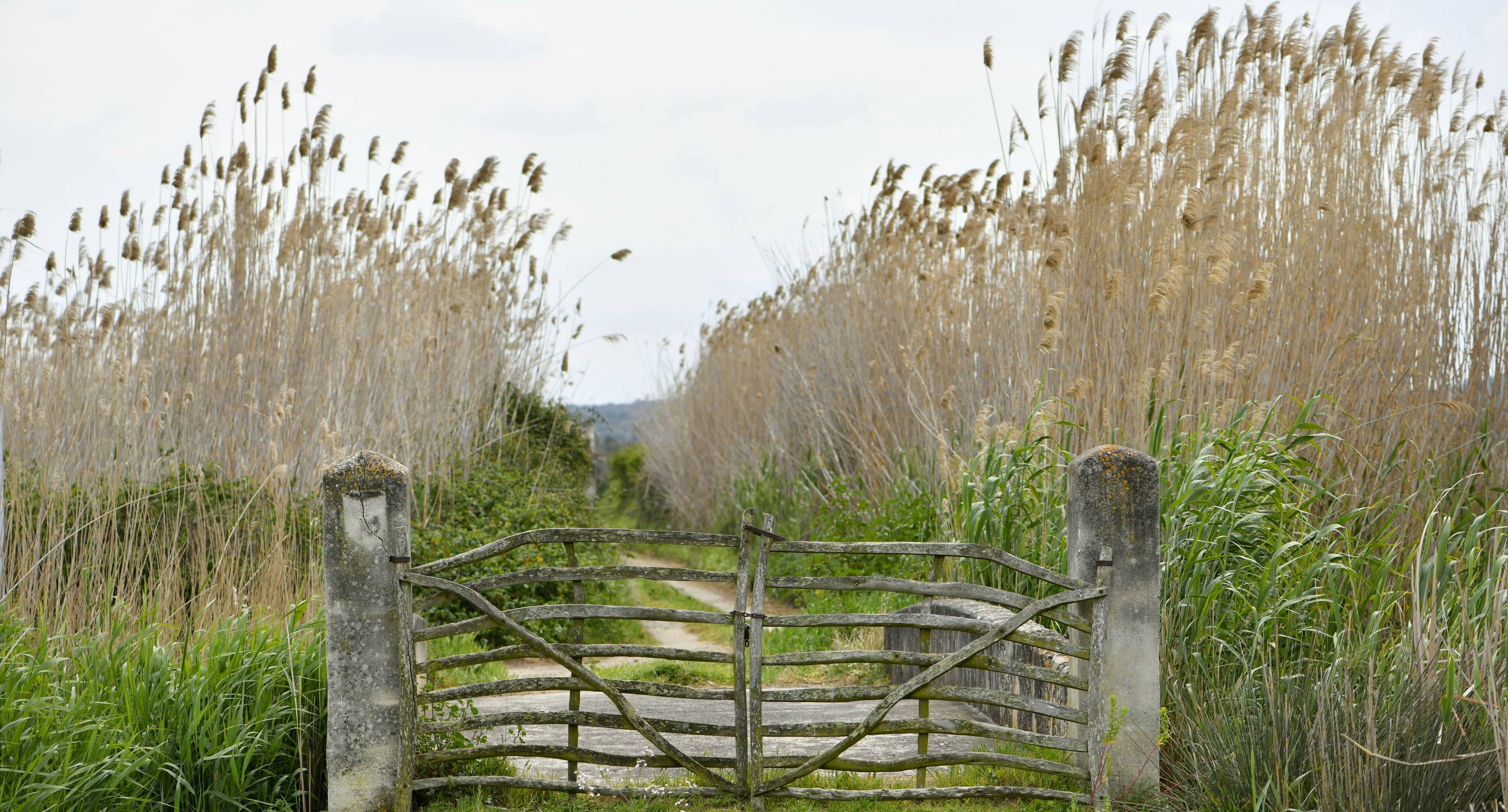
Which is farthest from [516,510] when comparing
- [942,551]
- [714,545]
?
[942,551]

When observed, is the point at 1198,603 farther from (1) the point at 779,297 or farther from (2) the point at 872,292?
(1) the point at 779,297

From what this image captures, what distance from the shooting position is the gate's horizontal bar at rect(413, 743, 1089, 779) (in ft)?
12.7

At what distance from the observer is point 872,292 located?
32.7 ft

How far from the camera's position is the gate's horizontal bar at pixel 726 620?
388 cm

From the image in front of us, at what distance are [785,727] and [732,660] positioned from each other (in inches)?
13.5

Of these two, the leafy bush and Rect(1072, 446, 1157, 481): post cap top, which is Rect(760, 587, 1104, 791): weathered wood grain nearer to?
Rect(1072, 446, 1157, 481): post cap top

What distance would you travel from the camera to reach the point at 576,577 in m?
3.98

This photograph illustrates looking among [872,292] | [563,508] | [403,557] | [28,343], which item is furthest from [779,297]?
[403,557]

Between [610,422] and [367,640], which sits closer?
[367,640]

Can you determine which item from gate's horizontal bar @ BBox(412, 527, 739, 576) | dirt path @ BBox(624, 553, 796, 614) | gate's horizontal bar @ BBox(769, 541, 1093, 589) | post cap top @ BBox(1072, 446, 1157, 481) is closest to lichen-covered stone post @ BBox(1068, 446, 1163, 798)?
post cap top @ BBox(1072, 446, 1157, 481)

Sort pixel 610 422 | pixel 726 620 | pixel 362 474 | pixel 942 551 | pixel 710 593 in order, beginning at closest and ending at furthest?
pixel 362 474
pixel 726 620
pixel 942 551
pixel 710 593
pixel 610 422

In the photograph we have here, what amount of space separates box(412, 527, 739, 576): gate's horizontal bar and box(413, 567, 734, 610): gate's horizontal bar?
0.09 metres

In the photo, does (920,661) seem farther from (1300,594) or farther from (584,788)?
(1300,594)

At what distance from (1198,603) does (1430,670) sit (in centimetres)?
88
